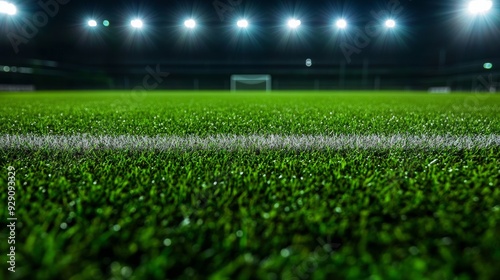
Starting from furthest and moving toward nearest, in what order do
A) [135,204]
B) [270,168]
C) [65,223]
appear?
[270,168] → [135,204] → [65,223]

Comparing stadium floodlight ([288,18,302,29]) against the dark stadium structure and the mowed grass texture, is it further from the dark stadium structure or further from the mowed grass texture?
the mowed grass texture

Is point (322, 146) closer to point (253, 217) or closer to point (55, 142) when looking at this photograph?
point (253, 217)

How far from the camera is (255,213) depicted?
3.52ft

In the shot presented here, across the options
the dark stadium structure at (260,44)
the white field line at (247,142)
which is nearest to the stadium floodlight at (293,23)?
the dark stadium structure at (260,44)

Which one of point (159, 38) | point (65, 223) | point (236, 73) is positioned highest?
point (159, 38)

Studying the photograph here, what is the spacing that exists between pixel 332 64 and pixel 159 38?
59.1 ft

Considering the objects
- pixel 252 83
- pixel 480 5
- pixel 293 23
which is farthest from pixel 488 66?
pixel 252 83

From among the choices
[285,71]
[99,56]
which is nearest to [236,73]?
[285,71]

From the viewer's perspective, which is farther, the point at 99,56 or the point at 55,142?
the point at 99,56

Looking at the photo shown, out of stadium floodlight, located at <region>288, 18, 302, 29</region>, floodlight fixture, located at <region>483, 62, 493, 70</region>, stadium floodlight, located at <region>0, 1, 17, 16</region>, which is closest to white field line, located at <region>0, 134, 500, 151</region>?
stadium floodlight, located at <region>0, 1, 17, 16</region>

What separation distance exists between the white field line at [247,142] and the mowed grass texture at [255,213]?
65mm

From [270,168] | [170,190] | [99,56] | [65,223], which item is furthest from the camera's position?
[99,56]

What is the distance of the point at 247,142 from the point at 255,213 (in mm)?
1137

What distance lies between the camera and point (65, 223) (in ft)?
3.25
